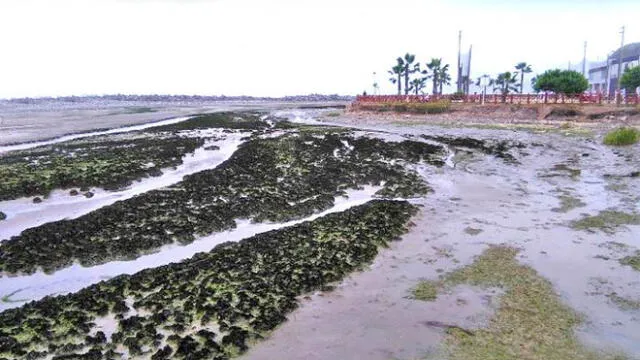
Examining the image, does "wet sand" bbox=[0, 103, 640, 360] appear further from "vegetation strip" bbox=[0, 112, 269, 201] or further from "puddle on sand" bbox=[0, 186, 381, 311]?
"vegetation strip" bbox=[0, 112, 269, 201]

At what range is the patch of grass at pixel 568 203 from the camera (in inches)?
700

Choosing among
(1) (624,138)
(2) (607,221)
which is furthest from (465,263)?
(1) (624,138)

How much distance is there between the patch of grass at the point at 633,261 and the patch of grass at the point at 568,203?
15.7 ft

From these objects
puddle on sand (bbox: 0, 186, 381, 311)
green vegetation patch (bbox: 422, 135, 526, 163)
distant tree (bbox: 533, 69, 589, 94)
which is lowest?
puddle on sand (bbox: 0, 186, 381, 311)

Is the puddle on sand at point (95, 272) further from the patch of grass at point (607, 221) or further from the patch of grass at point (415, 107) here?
the patch of grass at point (415, 107)

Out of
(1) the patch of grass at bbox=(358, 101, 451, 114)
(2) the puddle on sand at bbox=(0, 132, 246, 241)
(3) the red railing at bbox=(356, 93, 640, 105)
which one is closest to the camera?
(2) the puddle on sand at bbox=(0, 132, 246, 241)

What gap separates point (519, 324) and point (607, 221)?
8.74 meters

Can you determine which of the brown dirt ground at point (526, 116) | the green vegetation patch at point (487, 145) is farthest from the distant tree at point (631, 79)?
the green vegetation patch at point (487, 145)

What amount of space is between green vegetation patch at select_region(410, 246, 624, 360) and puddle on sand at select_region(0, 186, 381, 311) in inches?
251

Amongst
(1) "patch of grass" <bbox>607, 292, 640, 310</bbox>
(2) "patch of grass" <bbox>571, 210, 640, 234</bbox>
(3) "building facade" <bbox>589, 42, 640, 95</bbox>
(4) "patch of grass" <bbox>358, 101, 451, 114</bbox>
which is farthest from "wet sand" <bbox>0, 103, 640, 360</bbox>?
(3) "building facade" <bbox>589, 42, 640, 95</bbox>

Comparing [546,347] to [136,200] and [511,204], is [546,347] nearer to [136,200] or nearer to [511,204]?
[511,204]

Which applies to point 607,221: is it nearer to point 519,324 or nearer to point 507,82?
point 519,324

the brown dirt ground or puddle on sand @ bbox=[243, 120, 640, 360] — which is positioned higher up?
the brown dirt ground

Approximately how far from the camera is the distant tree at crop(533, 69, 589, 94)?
6322 centimetres
